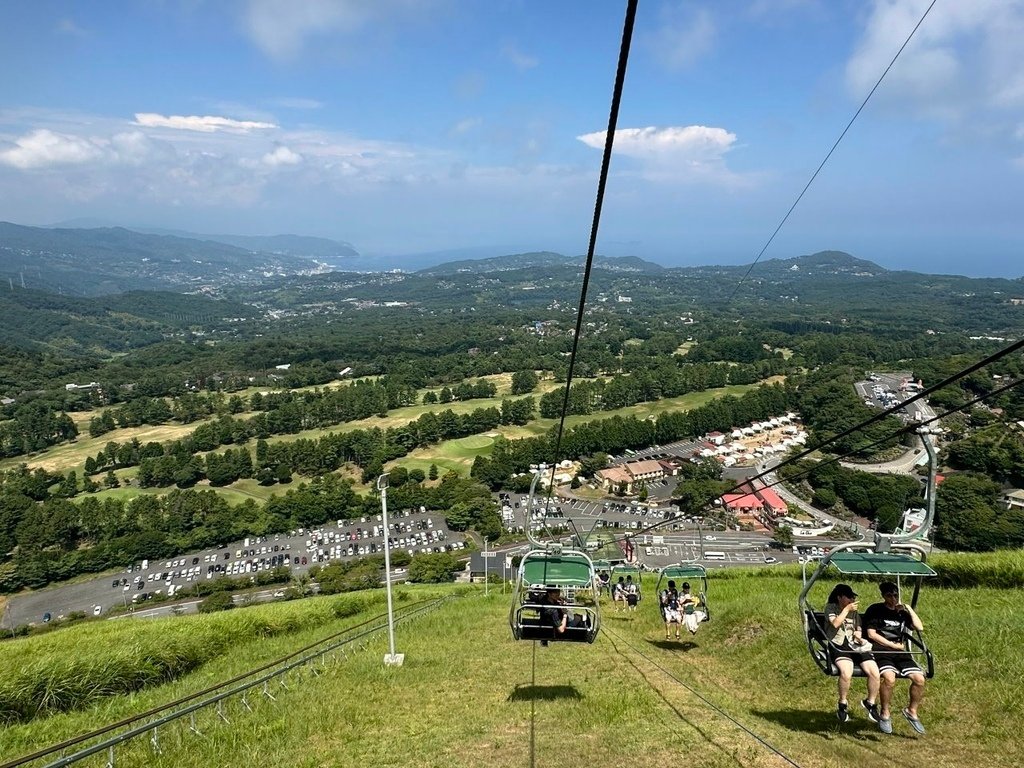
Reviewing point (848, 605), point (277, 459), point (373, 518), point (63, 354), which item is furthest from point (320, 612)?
point (63, 354)

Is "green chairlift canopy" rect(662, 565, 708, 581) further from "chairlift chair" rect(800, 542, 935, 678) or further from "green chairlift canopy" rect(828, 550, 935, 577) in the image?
"green chairlift canopy" rect(828, 550, 935, 577)

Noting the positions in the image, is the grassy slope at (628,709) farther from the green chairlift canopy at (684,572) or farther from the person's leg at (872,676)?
the green chairlift canopy at (684,572)

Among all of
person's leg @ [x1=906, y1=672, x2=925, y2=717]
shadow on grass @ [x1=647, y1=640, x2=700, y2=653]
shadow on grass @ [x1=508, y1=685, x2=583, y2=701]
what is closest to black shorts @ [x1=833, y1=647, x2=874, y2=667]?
person's leg @ [x1=906, y1=672, x2=925, y2=717]

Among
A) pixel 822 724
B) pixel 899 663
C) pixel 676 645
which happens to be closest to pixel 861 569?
pixel 899 663

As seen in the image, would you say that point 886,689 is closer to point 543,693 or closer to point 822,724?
point 822,724

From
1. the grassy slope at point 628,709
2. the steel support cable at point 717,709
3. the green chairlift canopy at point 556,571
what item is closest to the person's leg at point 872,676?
the grassy slope at point 628,709

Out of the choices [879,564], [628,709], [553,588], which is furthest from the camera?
[553,588]
